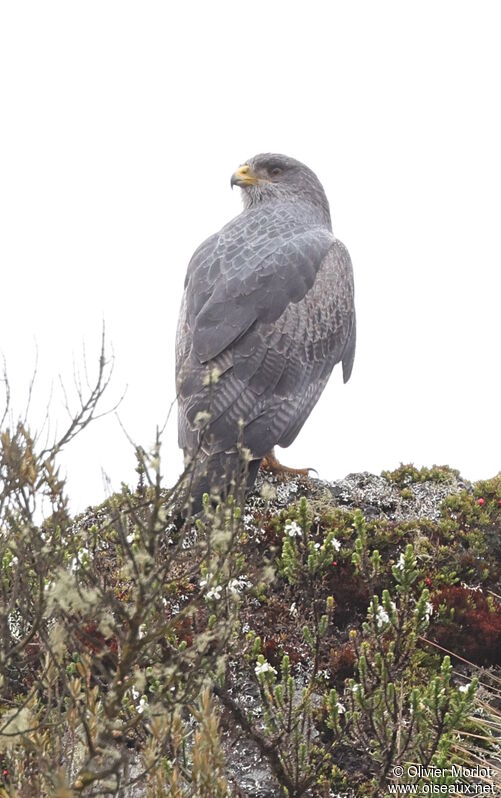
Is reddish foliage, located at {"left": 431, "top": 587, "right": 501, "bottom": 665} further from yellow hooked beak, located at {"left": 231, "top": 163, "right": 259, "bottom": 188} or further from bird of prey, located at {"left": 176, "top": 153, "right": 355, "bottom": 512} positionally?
yellow hooked beak, located at {"left": 231, "top": 163, "right": 259, "bottom": 188}

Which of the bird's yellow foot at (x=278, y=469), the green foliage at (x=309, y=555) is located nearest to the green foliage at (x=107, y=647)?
the green foliage at (x=309, y=555)

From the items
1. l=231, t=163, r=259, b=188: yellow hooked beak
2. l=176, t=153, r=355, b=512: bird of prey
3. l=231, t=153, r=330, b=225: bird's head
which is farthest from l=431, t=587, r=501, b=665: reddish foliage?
l=231, t=163, r=259, b=188: yellow hooked beak

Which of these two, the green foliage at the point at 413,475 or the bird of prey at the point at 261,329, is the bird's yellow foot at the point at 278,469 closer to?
the bird of prey at the point at 261,329

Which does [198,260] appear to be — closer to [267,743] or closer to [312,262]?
[312,262]

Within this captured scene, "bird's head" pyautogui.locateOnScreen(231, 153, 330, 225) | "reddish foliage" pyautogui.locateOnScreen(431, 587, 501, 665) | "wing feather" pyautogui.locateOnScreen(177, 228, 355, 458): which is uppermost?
"bird's head" pyautogui.locateOnScreen(231, 153, 330, 225)

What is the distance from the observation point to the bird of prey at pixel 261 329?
822 centimetres

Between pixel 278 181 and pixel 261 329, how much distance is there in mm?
2619

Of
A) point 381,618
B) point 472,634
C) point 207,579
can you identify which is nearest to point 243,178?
point 472,634

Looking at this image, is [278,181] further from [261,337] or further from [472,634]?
[472,634]

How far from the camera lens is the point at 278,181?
10.6 meters

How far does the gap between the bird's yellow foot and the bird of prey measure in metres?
0.58

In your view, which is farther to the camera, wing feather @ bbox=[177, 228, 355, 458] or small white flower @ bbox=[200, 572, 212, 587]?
wing feather @ bbox=[177, 228, 355, 458]

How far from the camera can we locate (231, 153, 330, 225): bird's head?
34.5 feet

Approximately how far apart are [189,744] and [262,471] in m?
3.66
